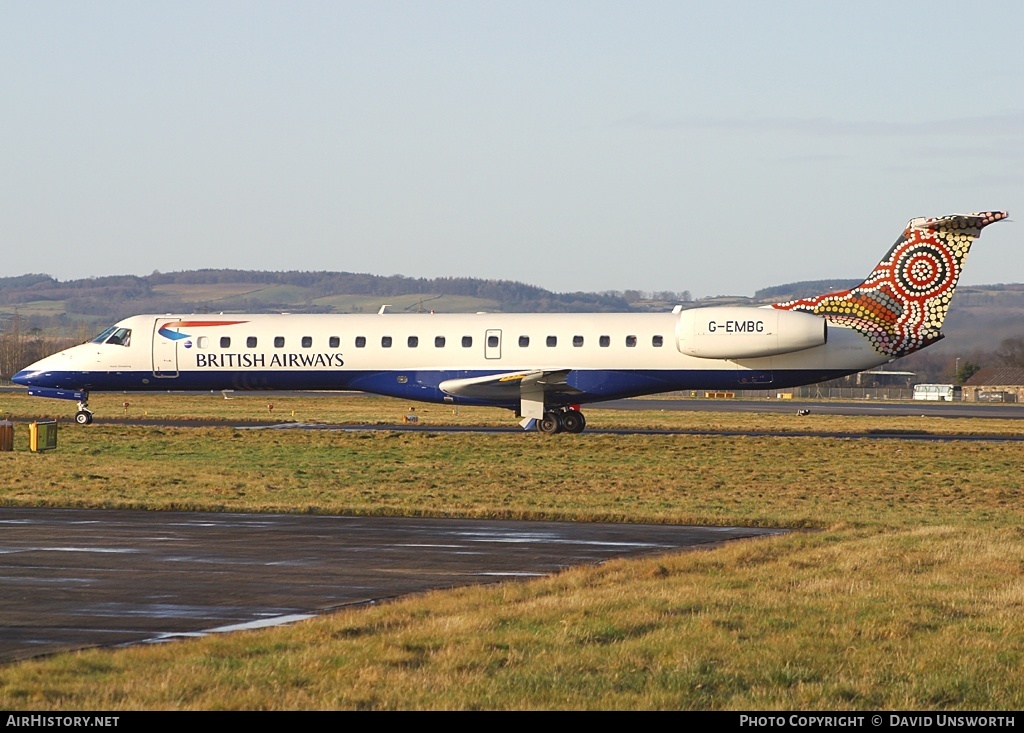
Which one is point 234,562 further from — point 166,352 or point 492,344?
point 166,352

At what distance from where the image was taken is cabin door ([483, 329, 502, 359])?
3825 centimetres

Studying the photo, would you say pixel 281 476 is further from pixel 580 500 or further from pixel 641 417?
pixel 641 417

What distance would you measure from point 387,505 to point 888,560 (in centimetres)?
953

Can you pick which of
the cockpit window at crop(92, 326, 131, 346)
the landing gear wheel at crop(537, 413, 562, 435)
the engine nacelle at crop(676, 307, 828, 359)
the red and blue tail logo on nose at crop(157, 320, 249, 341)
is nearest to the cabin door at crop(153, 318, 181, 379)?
the red and blue tail logo on nose at crop(157, 320, 249, 341)

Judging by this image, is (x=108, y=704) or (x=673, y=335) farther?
(x=673, y=335)

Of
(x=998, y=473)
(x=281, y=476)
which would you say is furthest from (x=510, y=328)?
(x=998, y=473)

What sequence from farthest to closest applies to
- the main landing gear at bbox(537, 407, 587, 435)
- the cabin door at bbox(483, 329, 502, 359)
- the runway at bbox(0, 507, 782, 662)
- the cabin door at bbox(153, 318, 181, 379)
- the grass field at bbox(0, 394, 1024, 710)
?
the cabin door at bbox(153, 318, 181, 379) < the main landing gear at bbox(537, 407, 587, 435) < the cabin door at bbox(483, 329, 502, 359) < the runway at bbox(0, 507, 782, 662) < the grass field at bbox(0, 394, 1024, 710)

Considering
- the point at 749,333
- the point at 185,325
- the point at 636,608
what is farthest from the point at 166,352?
the point at 636,608

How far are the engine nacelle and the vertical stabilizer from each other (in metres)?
1.25

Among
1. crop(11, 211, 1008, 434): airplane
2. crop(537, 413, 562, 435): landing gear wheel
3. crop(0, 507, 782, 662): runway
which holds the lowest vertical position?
crop(0, 507, 782, 662): runway

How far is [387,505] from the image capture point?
2225 cm

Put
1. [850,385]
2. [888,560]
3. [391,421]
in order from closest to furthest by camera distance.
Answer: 1. [888,560]
2. [391,421]
3. [850,385]

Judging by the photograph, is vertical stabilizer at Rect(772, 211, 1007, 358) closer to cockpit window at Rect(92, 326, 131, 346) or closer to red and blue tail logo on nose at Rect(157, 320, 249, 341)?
red and blue tail logo on nose at Rect(157, 320, 249, 341)

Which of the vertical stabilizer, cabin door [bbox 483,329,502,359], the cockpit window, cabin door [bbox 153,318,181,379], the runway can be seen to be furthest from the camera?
the cockpit window
